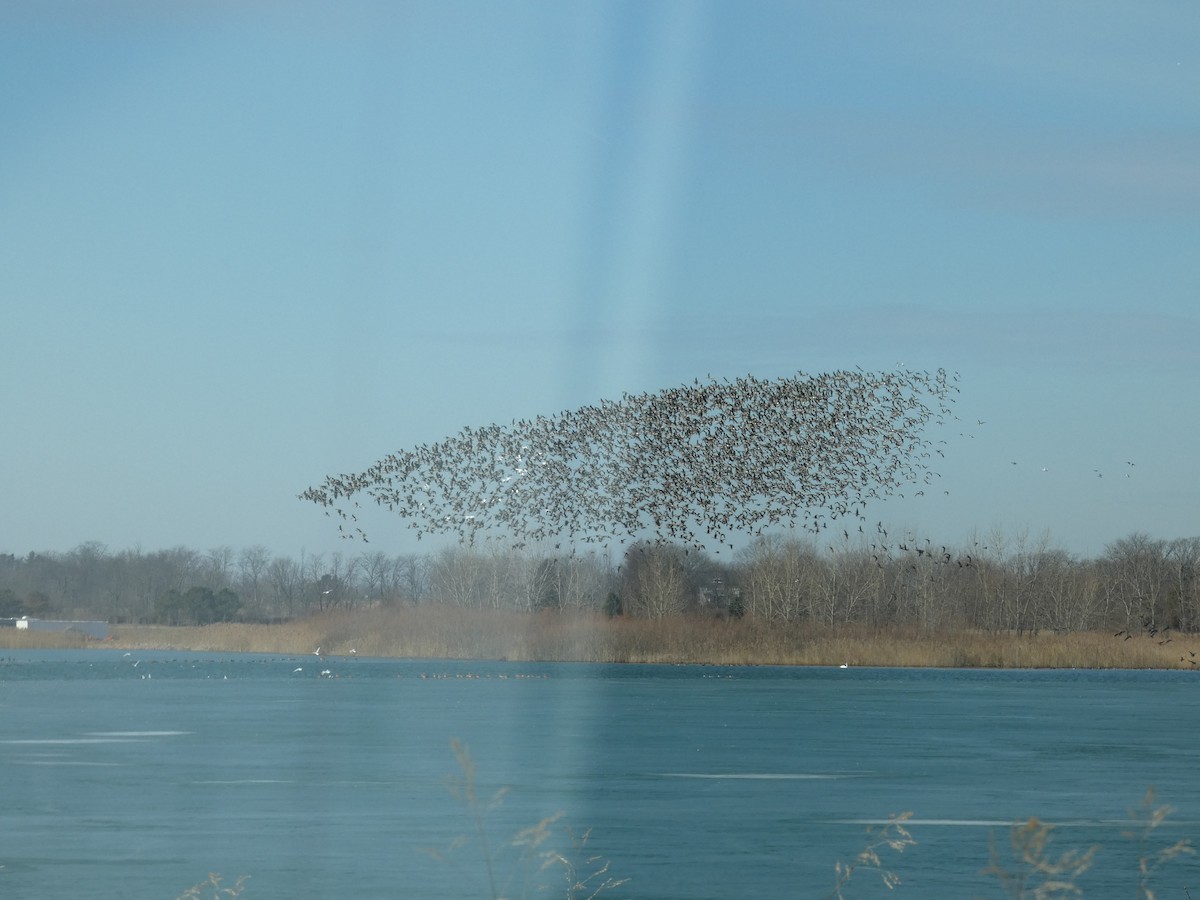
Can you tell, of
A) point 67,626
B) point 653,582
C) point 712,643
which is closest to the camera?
point 712,643

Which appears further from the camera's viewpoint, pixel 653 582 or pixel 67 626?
pixel 67 626

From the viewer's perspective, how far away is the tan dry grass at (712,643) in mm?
67062

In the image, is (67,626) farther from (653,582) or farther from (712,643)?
(712,643)

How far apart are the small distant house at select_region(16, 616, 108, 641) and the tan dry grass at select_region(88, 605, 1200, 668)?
173ft

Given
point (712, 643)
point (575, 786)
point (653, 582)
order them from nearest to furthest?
point (575, 786)
point (712, 643)
point (653, 582)

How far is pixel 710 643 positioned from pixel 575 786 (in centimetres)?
4658

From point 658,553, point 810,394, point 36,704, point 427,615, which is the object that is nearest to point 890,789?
point 36,704

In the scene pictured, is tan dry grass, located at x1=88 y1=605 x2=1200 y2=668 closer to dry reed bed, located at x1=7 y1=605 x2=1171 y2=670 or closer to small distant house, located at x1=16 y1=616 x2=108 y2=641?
dry reed bed, located at x1=7 y1=605 x2=1171 y2=670

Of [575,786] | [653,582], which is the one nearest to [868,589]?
[653,582]

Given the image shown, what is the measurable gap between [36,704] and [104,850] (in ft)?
95.0

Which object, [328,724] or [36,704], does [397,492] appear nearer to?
[36,704]

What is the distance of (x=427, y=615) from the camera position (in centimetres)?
7556

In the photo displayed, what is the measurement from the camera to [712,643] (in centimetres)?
6862

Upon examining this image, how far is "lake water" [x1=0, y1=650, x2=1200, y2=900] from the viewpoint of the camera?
49.6 ft
